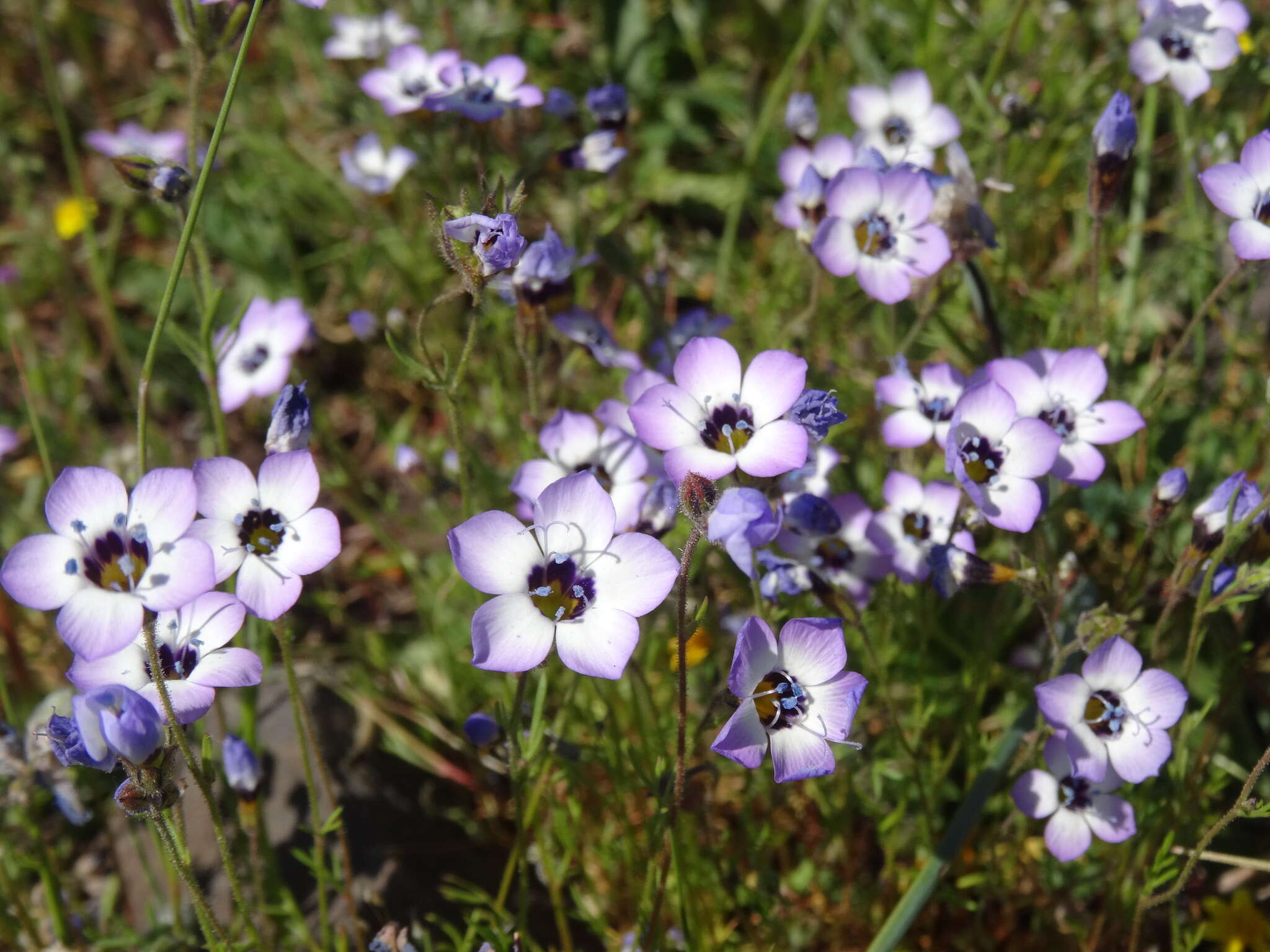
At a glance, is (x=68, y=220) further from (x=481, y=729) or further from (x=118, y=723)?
(x=118, y=723)

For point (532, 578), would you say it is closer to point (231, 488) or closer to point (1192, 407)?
point (231, 488)

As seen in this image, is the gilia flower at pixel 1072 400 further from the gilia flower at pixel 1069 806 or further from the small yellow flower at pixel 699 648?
the small yellow flower at pixel 699 648

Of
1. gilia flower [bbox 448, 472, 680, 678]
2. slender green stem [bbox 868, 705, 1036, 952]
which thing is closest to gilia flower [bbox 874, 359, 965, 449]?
slender green stem [bbox 868, 705, 1036, 952]

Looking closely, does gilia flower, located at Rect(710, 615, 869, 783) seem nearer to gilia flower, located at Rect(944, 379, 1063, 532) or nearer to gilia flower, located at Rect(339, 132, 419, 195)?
gilia flower, located at Rect(944, 379, 1063, 532)

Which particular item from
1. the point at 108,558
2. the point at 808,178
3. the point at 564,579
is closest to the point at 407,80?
the point at 808,178

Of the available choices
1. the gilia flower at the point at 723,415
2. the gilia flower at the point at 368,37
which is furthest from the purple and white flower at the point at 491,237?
the gilia flower at the point at 368,37

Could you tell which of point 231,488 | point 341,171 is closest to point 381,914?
point 231,488
